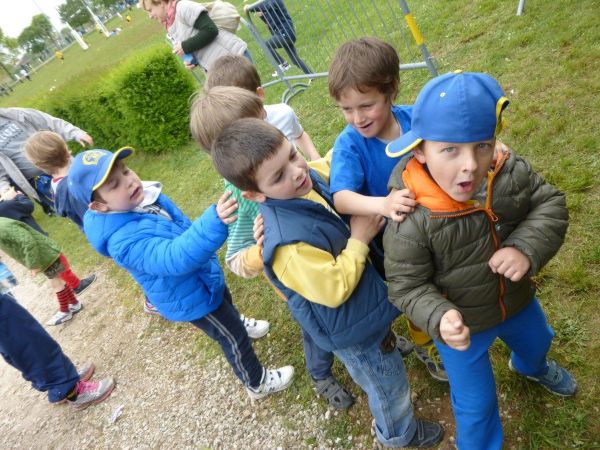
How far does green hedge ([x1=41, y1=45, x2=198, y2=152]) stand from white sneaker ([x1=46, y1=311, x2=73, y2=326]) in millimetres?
4740

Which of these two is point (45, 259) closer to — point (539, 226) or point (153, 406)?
point (153, 406)

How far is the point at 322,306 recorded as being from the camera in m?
1.64

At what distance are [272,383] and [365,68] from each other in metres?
2.23

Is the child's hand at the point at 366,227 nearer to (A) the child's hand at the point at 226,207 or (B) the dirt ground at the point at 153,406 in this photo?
(A) the child's hand at the point at 226,207

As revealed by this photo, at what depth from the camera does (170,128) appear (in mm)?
8703

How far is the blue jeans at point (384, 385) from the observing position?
1.81m

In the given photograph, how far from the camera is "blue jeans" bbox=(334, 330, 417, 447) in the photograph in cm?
181

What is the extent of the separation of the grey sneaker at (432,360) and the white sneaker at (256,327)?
4.53 feet

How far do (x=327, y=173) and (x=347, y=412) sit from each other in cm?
159

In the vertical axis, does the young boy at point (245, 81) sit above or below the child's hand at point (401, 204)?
above

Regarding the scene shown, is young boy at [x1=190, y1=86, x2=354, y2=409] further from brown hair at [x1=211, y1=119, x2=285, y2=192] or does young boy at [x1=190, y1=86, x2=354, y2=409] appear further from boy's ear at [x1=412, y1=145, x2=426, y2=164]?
boy's ear at [x1=412, y1=145, x2=426, y2=164]

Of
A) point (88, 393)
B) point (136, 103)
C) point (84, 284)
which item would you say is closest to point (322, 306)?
point (88, 393)

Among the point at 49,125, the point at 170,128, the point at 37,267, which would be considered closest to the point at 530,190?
the point at 37,267

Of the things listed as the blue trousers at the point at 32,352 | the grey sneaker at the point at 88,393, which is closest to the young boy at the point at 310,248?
the blue trousers at the point at 32,352
